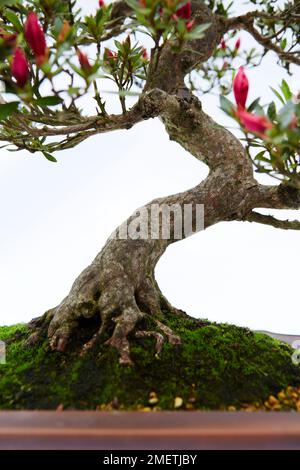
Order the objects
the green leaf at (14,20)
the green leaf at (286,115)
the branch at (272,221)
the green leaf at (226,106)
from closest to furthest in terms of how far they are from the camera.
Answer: the green leaf at (286,115)
the green leaf at (226,106)
the green leaf at (14,20)
the branch at (272,221)

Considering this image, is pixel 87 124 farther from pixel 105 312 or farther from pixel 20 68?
pixel 105 312

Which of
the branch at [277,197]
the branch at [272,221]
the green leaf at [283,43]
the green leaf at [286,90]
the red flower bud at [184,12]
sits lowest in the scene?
the branch at [272,221]

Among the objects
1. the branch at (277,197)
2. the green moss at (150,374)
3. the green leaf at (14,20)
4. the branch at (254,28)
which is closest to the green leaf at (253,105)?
the green leaf at (14,20)

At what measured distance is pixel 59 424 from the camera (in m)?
1.10

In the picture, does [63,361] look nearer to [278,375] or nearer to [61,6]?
[278,375]

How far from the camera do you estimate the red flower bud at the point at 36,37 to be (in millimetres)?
1114

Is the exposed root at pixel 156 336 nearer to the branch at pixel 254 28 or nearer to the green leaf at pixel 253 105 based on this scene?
the green leaf at pixel 253 105

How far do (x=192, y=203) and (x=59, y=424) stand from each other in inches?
50.0

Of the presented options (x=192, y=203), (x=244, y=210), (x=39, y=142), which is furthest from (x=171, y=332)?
(x=39, y=142)

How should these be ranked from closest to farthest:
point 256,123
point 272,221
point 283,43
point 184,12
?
1. point 256,123
2. point 184,12
3. point 283,43
4. point 272,221

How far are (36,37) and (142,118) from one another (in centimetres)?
75

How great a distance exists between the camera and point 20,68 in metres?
1.12

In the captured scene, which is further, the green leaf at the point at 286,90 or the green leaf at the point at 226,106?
the green leaf at the point at 286,90

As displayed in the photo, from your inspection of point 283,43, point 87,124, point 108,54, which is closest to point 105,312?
point 87,124
